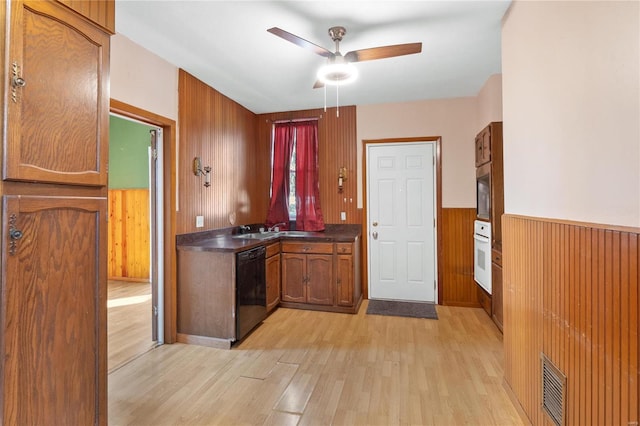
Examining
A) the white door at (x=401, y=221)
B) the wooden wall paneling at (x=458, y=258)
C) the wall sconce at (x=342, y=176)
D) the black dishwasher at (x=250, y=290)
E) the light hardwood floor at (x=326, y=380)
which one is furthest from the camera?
the wall sconce at (x=342, y=176)

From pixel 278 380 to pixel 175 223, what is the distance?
1.74m

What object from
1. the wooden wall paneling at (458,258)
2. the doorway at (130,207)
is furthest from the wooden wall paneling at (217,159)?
the wooden wall paneling at (458,258)

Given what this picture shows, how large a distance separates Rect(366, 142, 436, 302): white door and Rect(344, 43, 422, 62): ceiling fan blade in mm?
2069

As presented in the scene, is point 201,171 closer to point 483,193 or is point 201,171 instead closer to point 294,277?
point 294,277

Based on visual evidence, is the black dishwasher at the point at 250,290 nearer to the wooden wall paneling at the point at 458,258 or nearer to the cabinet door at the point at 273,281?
the cabinet door at the point at 273,281

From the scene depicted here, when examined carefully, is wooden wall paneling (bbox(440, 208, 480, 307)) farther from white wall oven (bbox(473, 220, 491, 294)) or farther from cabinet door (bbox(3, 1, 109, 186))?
cabinet door (bbox(3, 1, 109, 186))

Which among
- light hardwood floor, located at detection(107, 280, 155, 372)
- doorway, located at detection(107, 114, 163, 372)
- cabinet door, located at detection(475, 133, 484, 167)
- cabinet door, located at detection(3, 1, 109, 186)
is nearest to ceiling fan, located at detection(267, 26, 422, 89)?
cabinet door, located at detection(3, 1, 109, 186)

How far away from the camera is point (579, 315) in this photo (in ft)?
4.32

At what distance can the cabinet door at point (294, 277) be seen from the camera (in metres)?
3.93

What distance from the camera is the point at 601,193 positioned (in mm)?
1205

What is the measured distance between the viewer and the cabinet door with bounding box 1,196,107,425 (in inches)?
43.8

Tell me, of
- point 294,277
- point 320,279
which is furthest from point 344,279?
point 294,277

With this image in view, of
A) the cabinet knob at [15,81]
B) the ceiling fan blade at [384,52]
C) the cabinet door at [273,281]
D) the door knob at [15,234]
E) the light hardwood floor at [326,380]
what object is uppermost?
the ceiling fan blade at [384,52]

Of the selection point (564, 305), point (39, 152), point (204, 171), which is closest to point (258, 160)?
point (204, 171)
